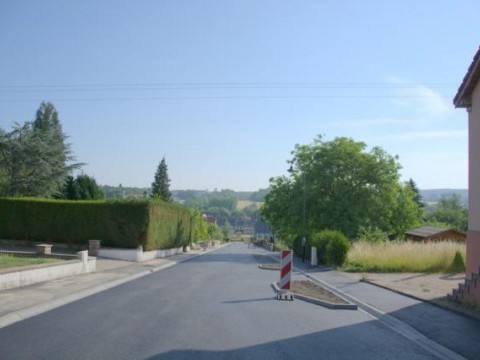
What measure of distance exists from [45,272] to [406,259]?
57.3ft

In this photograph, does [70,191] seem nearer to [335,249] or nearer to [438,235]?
[335,249]

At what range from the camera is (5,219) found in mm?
32156

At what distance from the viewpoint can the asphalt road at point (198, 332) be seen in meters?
8.21

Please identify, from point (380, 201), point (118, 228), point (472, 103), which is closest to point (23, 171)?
point (118, 228)

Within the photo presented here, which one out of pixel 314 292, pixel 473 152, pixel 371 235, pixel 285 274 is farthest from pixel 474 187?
pixel 371 235

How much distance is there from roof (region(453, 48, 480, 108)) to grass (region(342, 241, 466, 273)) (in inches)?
480

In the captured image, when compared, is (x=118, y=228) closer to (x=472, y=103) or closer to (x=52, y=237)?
(x=52, y=237)

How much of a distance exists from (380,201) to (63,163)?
1110 inches

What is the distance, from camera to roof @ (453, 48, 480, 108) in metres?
14.9

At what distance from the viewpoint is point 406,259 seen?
89.5ft

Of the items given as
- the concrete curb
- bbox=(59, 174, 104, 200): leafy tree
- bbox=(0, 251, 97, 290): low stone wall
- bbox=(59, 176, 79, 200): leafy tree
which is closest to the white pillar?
bbox=(0, 251, 97, 290): low stone wall

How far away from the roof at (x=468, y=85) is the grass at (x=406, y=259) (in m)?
12.2

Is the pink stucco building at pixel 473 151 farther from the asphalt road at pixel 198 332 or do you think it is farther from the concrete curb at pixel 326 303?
the asphalt road at pixel 198 332

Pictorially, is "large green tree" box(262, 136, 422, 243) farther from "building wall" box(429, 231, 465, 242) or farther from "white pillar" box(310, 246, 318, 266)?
"white pillar" box(310, 246, 318, 266)
